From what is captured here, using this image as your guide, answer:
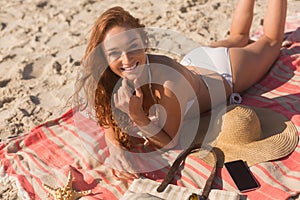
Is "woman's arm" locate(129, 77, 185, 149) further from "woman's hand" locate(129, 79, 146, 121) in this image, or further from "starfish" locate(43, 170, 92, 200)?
"starfish" locate(43, 170, 92, 200)

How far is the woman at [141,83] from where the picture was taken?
2295 millimetres

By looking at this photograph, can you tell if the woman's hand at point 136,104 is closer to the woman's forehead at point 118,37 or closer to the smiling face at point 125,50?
the smiling face at point 125,50

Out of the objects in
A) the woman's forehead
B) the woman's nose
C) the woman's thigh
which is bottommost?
the woman's thigh

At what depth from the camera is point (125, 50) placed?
2258 mm

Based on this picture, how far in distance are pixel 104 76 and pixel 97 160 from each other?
20.7 inches

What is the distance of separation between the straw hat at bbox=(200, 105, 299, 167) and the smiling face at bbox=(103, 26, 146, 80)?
0.58 meters

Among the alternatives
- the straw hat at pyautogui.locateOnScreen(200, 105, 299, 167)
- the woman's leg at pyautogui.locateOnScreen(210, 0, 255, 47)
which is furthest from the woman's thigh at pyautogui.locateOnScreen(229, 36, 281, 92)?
the straw hat at pyautogui.locateOnScreen(200, 105, 299, 167)

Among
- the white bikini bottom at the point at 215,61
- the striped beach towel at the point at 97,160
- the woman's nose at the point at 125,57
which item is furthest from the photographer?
the white bikini bottom at the point at 215,61

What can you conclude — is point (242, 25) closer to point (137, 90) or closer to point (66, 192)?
point (137, 90)

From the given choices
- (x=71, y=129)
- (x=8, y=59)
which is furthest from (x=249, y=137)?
(x=8, y=59)

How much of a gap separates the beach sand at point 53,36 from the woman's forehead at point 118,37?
1.02 meters

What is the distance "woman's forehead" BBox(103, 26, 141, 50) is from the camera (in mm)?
2256

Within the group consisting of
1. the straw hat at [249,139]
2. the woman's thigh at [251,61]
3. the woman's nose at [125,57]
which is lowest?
the straw hat at [249,139]

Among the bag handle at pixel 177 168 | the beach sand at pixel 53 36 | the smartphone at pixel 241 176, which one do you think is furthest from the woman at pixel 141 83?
the beach sand at pixel 53 36
